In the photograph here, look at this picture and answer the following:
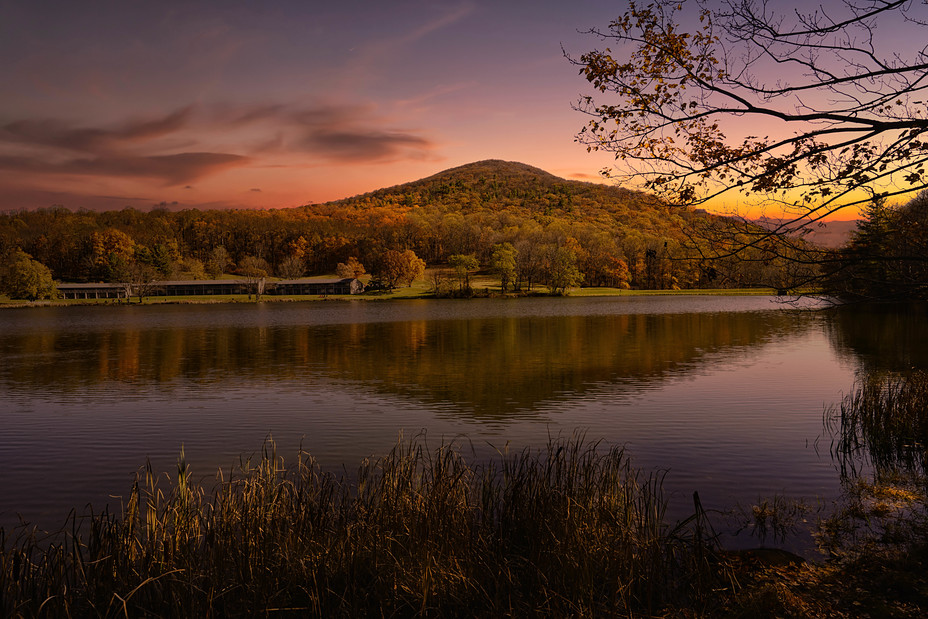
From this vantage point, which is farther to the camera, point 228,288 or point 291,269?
point 291,269

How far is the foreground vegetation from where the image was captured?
6.54 meters

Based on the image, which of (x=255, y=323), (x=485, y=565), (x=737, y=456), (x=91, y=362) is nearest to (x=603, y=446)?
(x=737, y=456)

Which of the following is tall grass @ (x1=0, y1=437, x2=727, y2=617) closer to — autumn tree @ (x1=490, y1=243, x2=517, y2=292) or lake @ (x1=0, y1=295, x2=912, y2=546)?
lake @ (x1=0, y1=295, x2=912, y2=546)

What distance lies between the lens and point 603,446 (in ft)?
51.1

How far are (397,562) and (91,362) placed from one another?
119ft

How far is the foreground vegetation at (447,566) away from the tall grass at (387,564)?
0.03 metres

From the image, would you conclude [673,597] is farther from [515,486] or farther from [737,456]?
[737,456]

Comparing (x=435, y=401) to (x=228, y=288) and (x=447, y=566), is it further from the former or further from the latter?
(x=228, y=288)

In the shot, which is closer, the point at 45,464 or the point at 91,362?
the point at 45,464

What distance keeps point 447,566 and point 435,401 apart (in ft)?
51.6

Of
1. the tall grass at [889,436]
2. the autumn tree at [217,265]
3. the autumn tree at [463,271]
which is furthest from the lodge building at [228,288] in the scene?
the tall grass at [889,436]

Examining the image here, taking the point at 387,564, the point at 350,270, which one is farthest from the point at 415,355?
the point at 350,270

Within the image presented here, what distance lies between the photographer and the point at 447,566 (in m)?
7.14

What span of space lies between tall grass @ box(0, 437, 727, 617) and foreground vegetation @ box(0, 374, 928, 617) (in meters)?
0.03
